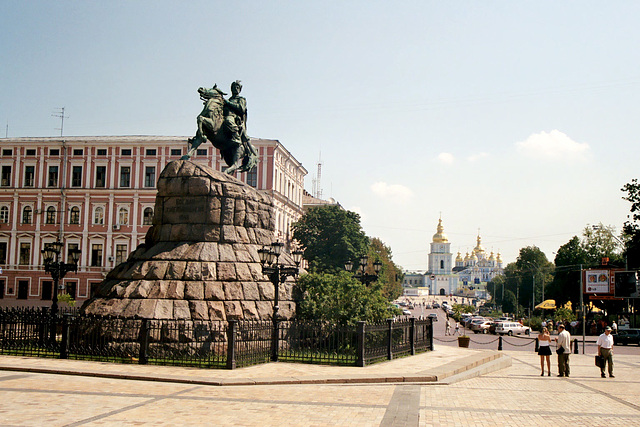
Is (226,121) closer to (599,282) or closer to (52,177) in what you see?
(599,282)

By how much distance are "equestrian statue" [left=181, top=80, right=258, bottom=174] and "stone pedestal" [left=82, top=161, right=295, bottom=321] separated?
180cm

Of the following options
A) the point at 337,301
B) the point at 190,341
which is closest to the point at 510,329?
the point at 337,301

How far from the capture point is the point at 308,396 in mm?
12398

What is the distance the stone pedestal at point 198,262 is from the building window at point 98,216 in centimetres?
4197

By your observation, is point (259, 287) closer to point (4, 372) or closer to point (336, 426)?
point (4, 372)

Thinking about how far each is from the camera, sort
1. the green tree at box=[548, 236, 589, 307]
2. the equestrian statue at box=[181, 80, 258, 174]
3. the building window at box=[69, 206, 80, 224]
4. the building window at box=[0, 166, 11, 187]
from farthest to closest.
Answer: the green tree at box=[548, 236, 589, 307], the building window at box=[0, 166, 11, 187], the building window at box=[69, 206, 80, 224], the equestrian statue at box=[181, 80, 258, 174]

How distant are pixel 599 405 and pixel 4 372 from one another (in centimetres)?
1293

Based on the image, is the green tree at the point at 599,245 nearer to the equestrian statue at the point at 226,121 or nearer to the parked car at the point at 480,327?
the parked car at the point at 480,327

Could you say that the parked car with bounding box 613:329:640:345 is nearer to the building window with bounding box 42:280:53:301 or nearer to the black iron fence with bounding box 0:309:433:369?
the black iron fence with bounding box 0:309:433:369

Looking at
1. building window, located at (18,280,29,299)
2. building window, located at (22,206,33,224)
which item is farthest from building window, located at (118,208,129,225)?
building window, located at (18,280,29,299)

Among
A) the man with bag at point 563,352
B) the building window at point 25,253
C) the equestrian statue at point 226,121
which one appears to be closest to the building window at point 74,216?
the building window at point 25,253

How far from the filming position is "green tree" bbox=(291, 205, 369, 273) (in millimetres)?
60406

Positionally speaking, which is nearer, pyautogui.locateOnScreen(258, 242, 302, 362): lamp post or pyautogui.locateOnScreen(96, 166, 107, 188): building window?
pyautogui.locateOnScreen(258, 242, 302, 362): lamp post

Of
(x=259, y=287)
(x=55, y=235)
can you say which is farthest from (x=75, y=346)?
(x=55, y=235)
